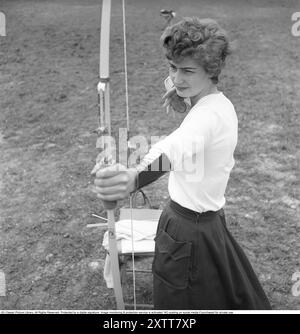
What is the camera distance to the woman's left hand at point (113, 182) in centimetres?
128

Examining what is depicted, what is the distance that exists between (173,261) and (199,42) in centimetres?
90

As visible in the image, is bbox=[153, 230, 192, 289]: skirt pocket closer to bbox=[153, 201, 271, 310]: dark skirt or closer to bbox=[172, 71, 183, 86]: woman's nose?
bbox=[153, 201, 271, 310]: dark skirt

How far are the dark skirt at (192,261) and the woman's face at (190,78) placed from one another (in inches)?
19.5

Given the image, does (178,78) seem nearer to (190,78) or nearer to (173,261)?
(190,78)

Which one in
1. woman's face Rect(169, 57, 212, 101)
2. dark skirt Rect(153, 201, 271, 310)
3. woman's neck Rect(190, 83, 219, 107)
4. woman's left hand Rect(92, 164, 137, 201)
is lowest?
dark skirt Rect(153, 201, 271, 310)

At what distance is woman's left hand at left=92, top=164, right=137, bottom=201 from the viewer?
1.28 meters

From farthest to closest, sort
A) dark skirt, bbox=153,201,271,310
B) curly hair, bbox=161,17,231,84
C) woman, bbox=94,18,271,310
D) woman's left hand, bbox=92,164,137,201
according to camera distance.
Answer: dark skirt, bbox=153,201,271,310, curly hair, bbox=161,17,231,84, woman, bbox=94,18,271,310, woman's left hand, bbox=92,164,137,201

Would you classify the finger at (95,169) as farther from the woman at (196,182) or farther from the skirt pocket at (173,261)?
the skirt pocket at (173,261)

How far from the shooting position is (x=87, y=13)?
862 centimetres

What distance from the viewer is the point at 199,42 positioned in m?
1.61

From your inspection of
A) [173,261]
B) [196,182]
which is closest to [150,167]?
[196,182]

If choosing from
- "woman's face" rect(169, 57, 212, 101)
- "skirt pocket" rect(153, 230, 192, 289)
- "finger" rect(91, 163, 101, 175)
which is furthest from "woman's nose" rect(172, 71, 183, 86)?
"skirt pocket" rect(153, 230, 192, 289)
